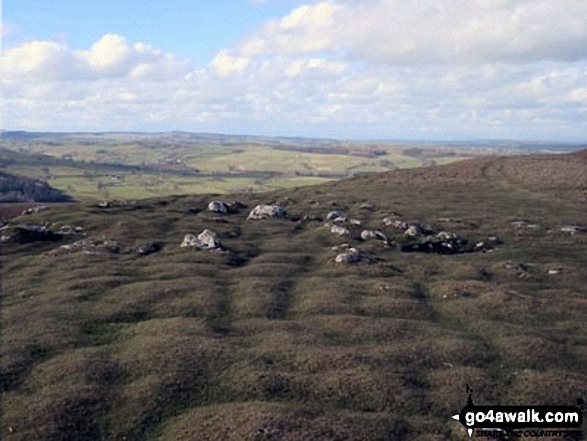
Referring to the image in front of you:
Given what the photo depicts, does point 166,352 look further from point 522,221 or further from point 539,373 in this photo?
point 522,221

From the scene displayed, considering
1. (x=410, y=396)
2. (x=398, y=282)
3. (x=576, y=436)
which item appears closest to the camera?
(x=576, y=436)

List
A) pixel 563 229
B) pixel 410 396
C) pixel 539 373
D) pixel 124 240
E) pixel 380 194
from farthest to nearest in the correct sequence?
pixel 380 194
pixel 563 229
pixel 124 240
pixel 539 373
pixel 410 396

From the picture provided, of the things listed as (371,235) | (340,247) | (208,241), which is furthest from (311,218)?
(208,241)

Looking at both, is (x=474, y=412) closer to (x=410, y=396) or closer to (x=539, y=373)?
(x=410, y=396)

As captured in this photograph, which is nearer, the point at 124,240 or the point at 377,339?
the point at 377,339

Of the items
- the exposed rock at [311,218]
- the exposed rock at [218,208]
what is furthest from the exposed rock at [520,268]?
the exposed rock at [218,208]

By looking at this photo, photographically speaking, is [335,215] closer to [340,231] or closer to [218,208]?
[340,231]

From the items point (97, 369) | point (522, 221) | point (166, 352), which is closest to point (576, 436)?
point (166, 352)
